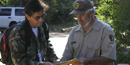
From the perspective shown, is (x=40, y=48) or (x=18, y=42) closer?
(x=18, y=42)

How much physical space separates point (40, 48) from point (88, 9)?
77 centimetres

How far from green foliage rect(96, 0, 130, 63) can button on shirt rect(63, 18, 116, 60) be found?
13.3 ft

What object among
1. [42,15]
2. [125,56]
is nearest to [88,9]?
[42,15]

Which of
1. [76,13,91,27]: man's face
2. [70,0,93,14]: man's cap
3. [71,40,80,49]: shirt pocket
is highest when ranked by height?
[70,0,93,14]: man's cap

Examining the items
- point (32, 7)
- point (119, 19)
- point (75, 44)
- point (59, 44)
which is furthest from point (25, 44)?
point (59, 44)

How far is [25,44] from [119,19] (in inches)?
188

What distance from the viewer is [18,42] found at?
2.85 m

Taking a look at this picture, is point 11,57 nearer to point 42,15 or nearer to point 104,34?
point 42,15

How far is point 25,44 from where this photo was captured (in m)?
2.94

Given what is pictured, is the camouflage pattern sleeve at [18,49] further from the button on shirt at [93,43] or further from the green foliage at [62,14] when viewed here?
the green foliage at [62,14]

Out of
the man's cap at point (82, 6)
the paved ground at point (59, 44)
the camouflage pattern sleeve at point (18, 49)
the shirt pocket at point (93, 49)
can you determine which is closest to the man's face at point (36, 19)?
the camouflage pattern sleeve at point (18, 49)

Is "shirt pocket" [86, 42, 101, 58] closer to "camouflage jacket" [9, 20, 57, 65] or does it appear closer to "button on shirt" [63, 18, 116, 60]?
"button on shirt" [63, 18, 116, 60]

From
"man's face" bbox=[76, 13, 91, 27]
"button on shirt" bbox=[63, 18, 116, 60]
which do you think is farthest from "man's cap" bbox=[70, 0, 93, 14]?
"button on shirt" bbox=[63, 18, 116, 60]

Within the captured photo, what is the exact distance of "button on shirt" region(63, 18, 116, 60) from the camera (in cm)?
304
